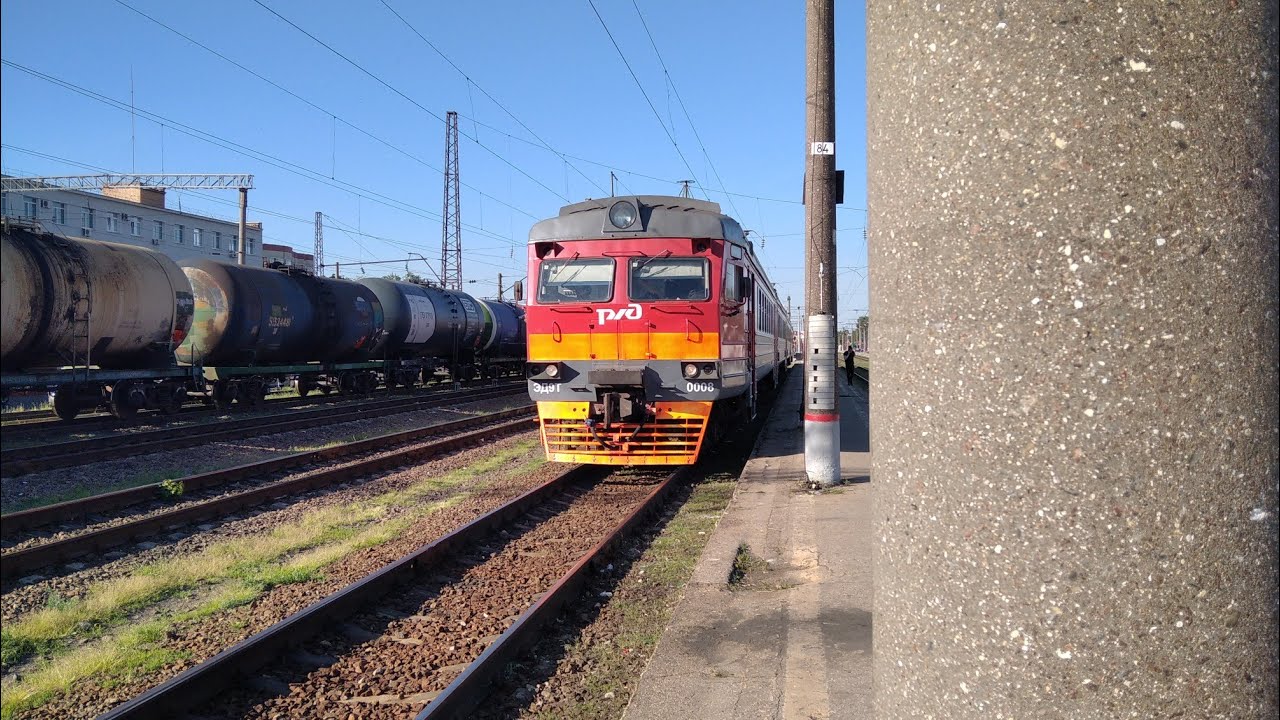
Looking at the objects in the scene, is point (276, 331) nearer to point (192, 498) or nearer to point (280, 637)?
point (192, 498)

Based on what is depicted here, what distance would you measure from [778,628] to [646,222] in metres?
6.56

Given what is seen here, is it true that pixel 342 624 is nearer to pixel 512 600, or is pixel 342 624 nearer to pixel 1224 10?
pixel 512 600

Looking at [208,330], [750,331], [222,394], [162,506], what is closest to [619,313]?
[750,331]

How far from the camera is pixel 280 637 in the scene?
189 inches

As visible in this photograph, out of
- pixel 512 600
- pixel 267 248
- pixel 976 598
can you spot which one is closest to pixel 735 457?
pixel 512 600

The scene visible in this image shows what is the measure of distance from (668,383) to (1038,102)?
8965 mm

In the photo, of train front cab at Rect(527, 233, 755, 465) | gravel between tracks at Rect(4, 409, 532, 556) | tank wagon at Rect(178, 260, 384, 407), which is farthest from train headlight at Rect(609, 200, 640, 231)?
tank wagon at Rect(178, 260, 384, 407)

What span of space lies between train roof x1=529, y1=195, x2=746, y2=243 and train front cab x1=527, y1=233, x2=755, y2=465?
14 centimetres

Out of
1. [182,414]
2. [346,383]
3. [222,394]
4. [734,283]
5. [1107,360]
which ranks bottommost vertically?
[182,414]

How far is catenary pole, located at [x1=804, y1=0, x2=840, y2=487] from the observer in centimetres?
909

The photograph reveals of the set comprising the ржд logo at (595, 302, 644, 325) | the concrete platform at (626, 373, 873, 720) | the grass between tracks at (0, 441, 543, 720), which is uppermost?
the ржд logo at (595, 302, 644, 325)

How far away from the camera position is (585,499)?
9.79 meters

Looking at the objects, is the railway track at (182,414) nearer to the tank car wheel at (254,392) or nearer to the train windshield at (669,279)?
the tank car wheel at (254,392)

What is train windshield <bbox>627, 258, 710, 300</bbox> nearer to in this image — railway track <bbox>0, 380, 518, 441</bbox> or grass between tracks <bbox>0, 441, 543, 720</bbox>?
grass between tracks <bbox>0, 441, 543, 720</bbox>
